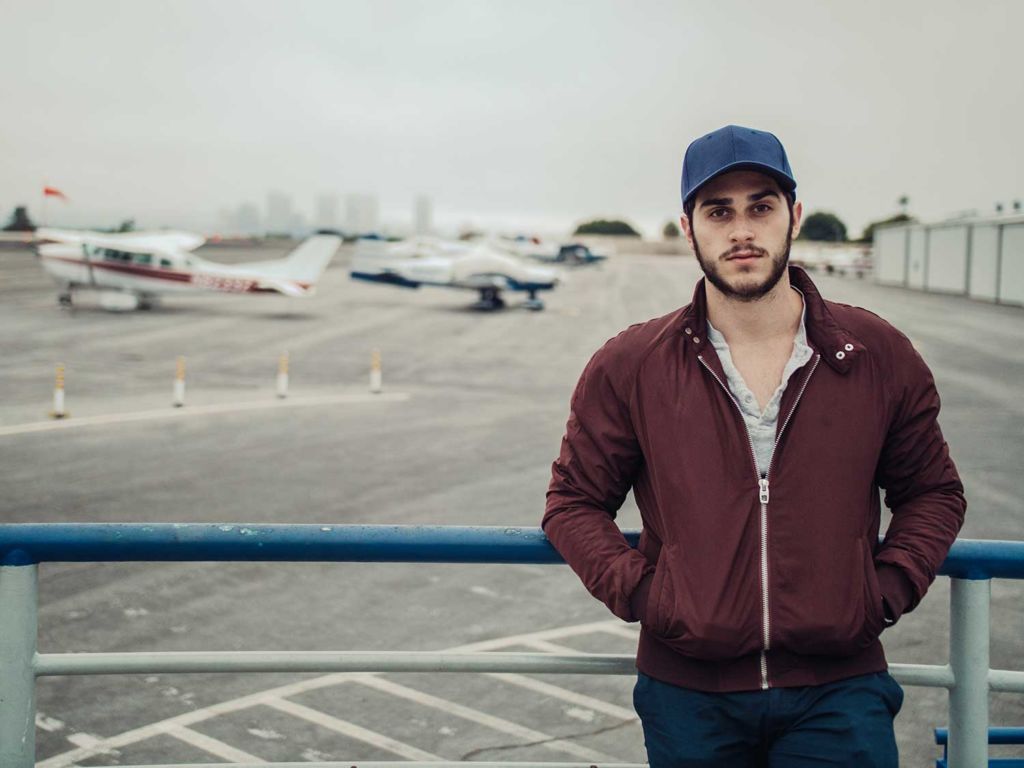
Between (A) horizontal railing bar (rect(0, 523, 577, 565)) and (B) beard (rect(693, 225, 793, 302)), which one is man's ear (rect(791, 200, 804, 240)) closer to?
(B) beard (rect(693, 225, 793, 302))

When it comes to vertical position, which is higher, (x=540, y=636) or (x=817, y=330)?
(x=817, y=330)

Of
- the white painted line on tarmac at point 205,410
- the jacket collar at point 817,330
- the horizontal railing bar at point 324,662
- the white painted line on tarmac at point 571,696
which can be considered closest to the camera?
the jacket collar at point 817,330

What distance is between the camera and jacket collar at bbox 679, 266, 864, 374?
2.70 metres

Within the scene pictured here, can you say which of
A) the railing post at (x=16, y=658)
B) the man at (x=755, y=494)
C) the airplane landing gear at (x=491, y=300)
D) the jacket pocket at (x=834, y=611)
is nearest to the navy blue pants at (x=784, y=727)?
the man at (x=755, y=494)

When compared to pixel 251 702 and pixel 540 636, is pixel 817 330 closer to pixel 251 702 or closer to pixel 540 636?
pixel 251 702

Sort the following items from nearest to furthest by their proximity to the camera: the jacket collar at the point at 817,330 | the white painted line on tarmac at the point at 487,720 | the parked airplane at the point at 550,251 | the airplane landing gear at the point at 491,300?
the jacket collar at the point at 817,330, the white painted line on tarmac at the point at 487,720, the airplane landing gear at the point at 491,300, the parked airplane at the point at 550,251

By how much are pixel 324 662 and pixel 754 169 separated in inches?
68.9

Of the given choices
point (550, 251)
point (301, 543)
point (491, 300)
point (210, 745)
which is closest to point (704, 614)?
point (301, 543)

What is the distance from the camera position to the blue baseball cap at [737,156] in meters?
2.73

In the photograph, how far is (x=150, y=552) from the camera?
291 centimetres

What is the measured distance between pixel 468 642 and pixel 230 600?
94.5 inches

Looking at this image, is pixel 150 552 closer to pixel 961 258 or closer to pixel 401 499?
pixel 401 499

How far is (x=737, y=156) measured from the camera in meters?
2.73

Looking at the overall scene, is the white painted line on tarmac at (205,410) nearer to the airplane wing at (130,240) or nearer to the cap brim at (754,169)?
the cap brim at (754,169)
